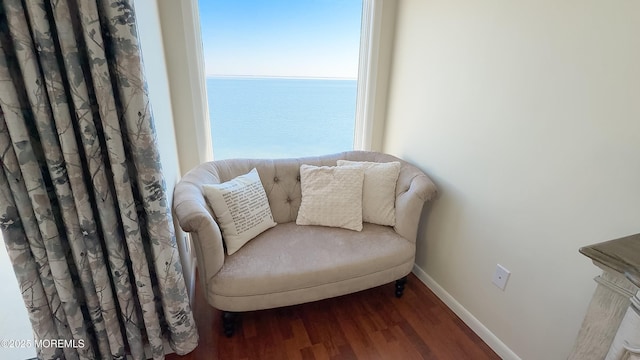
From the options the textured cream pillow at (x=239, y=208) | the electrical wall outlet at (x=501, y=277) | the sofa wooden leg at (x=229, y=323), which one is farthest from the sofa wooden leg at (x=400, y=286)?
the sofa wooden leg at (x=229, y=323)

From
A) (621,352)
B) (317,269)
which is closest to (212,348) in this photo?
(317,269)

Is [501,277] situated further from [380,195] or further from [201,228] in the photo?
[201,228]

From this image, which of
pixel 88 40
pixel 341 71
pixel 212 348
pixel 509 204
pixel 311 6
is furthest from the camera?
pixel 341 71

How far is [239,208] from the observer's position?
1.67m

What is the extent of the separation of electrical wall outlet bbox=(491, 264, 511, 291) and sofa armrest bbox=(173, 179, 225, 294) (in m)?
1.37

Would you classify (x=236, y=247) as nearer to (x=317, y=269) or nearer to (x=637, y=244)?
(x=317, y=269)

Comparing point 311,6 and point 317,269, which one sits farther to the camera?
point 311,6

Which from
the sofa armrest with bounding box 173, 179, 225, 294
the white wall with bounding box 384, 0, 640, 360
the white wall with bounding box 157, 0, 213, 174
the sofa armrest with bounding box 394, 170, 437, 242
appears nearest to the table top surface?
the white wall with bounding box 384, 0, 640, 360

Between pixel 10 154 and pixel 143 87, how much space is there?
0.44m

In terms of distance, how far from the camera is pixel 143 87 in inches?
42.3

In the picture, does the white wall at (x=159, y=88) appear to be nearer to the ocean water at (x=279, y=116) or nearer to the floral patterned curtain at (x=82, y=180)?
the floral patterned curtain at (x=82, y=180)

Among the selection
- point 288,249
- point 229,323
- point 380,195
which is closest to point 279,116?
point 380,195

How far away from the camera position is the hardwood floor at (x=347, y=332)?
1559 millimetres

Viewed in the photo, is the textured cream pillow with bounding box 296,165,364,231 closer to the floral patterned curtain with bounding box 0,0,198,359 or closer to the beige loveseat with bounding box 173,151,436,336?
the beige loveseat with bounding box 173,151,436,336
